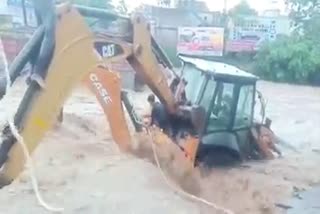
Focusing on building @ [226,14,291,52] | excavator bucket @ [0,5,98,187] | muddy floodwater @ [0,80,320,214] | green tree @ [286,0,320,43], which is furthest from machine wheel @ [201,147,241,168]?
green tree @ [286,0,320,43]

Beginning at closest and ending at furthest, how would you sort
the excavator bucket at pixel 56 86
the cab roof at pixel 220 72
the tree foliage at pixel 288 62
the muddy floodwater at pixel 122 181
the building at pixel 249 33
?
the excavator bucket at pixel 56 86, the muddy floodwater at pixel 122 181, the cab roof at pixel 220 72, the tree foliage at pixel 288 62, the building at pixel 249 33

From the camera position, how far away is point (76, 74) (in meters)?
5.22

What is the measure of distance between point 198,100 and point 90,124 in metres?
2.93

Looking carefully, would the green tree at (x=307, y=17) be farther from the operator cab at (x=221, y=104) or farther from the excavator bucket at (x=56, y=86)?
the excavator bucket at (x=56, y=86)

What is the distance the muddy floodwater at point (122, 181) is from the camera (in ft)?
20.6

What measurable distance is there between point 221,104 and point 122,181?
9.18 feet

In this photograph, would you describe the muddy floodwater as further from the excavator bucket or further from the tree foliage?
the tree foliage

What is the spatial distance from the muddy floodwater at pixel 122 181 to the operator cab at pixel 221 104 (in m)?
0.34

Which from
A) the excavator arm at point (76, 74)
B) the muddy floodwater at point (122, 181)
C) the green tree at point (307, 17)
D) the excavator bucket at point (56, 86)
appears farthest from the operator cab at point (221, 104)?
the green tree at point (307, 17)

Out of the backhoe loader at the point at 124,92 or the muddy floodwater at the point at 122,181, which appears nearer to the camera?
the backhoe loader at the point at 124,92

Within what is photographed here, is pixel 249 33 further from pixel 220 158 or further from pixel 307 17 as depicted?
pixel 220 158

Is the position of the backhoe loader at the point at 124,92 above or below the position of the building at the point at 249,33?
above

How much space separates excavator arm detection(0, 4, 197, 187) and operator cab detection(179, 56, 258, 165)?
1.60m

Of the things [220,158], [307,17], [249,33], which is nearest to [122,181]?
[220,158]
